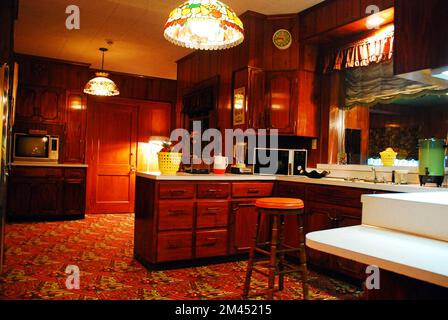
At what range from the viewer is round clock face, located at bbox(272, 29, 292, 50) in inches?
165

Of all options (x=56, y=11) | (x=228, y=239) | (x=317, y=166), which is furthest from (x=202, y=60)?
(x=228, y=239)

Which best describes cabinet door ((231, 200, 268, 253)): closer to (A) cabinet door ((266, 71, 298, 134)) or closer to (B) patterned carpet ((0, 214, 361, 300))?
(B) patterned carpet ((0, 214, 361, 300))

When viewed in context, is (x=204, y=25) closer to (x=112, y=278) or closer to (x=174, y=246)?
(x=174, y=246)

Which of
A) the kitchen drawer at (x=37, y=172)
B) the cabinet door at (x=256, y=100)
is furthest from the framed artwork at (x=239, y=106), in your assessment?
the kitchen drawer at (x=37, y=172)

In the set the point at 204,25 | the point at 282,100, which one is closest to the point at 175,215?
the point at 204,25

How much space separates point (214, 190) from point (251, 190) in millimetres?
435

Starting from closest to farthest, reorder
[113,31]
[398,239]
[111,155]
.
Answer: [398,239] < [113,31] < [111,155]

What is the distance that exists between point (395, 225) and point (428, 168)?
4.92 feet

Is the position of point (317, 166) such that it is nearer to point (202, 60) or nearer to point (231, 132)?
point (231, 132)

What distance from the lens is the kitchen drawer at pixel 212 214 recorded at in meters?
3.34

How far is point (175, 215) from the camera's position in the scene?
3217 mm

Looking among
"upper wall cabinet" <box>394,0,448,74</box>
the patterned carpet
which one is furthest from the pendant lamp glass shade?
the patterned carpet

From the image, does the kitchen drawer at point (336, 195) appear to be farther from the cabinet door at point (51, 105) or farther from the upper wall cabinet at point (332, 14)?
the cabinet door at point (51, 105)
